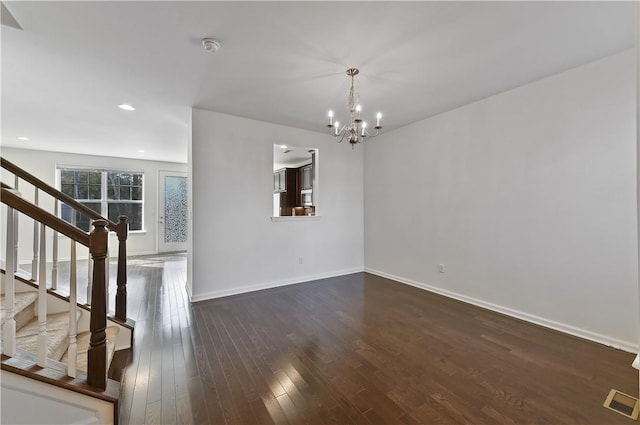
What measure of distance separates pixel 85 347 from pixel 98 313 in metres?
0.89

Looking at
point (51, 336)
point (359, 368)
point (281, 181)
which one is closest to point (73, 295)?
point (51, 336)

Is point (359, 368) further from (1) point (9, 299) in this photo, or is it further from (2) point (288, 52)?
(2) point (288, 52)

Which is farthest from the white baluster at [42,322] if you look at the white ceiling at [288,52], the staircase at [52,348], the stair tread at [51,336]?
the white ceiling at [288,52]

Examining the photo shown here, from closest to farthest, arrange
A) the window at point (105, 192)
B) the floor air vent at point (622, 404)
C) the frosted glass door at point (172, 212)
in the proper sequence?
the floor air vent at point (622, 404), the window at point (105, 192), the frosted glass door at point (172, 212)

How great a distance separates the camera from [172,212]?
7.60 metres

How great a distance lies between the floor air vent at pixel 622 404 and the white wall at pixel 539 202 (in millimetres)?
869

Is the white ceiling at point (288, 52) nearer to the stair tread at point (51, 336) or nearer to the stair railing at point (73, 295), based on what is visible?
the stair railing at point (73, 295)

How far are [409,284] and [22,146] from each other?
332 inches

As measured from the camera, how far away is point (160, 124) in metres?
4.32

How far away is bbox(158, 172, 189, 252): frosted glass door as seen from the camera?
7426 millimetres

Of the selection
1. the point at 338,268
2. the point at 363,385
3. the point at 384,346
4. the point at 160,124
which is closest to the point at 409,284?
the point at 338,268

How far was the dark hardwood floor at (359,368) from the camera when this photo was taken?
167 centimetres

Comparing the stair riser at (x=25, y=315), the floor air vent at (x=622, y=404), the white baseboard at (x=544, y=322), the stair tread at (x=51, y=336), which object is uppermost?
the stair riser at (x=25, y=315)

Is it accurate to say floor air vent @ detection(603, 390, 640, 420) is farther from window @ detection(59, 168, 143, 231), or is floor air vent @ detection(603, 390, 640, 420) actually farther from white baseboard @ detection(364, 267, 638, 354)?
window @ detection(59, 168, 143, 231)
